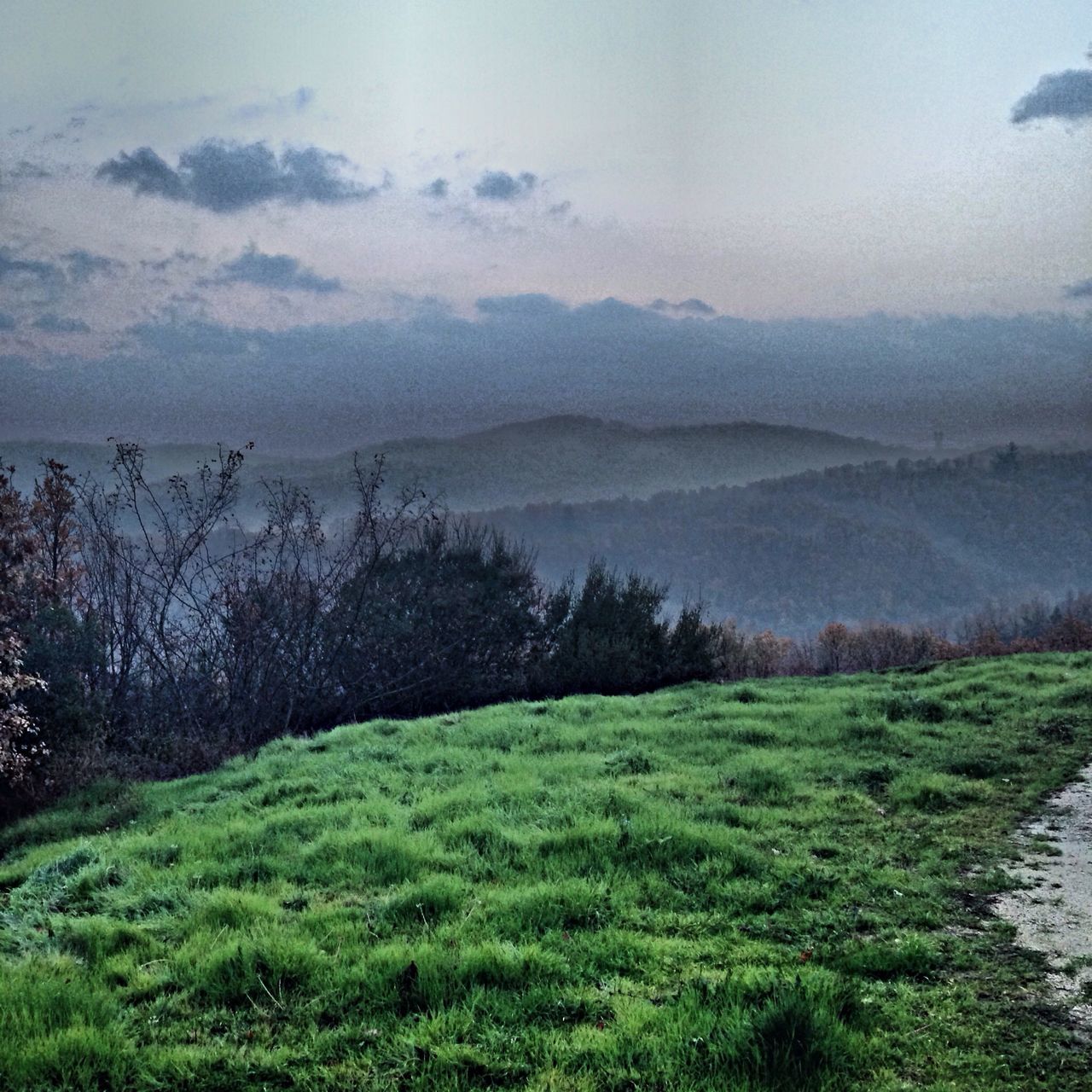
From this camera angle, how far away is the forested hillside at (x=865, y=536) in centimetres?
7112

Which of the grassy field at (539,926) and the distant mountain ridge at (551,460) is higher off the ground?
the distant mountain ridge at (551,460)

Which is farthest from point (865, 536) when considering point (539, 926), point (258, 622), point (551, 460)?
point (539, 926)

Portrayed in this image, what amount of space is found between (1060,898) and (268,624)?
14.0 metres

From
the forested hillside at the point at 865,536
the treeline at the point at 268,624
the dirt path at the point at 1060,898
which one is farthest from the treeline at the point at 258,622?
the forested hillside at the point at 865,536

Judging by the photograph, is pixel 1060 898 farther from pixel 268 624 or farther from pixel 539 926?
pixel 268 624

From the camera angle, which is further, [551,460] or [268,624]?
[551,460]

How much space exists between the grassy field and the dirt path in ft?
0.63

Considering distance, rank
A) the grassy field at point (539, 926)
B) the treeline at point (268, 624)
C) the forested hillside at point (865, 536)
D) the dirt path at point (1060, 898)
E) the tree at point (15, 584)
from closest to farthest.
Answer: the grassy field at point (539, 926) → the dirt path at point (1060, 898) → the tree at point (15, 584) → the treeline at point (268, 624) → the forested hillside at point (865, 536)

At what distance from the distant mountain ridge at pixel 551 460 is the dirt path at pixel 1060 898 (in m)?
13.8

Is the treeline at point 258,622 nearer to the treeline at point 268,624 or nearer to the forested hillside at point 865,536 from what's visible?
the treeline at point 268,624

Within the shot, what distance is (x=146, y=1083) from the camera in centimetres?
400

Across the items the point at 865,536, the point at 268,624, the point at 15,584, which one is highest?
the point at 15,584

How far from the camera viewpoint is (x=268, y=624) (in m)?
16.8

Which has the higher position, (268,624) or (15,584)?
(15,584)
